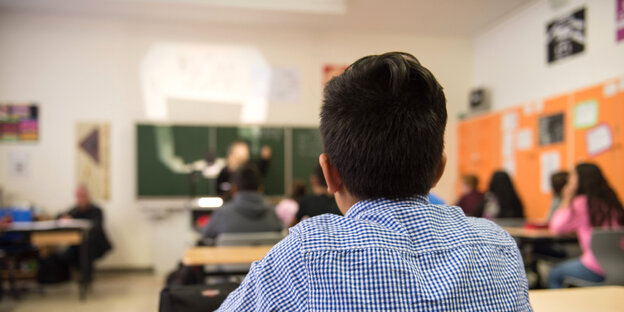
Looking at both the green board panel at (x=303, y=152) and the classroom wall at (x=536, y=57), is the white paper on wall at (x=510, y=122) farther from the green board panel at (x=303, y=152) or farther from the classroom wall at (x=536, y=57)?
the green board panel at (x=303, y=152)

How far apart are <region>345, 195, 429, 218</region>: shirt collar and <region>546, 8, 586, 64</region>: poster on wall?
15.7 ft

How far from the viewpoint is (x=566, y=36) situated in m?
4.79

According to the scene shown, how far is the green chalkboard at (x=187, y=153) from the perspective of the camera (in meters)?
5.96

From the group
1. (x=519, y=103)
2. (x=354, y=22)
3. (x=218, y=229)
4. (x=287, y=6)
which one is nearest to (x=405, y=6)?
(x=354, y=22)

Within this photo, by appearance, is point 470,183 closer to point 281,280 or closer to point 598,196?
point 598,196

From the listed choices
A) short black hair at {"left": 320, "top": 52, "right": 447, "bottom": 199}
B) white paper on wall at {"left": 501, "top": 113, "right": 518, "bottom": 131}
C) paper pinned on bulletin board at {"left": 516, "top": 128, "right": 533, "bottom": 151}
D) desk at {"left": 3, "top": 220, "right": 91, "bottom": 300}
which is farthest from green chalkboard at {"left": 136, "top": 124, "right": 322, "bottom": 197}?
short black hair at {"left": 320, "top": 52, "right": 447, "bottom": 199}

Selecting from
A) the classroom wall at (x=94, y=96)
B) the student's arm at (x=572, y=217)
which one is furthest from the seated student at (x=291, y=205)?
the student's arm at (x=572, y=217)

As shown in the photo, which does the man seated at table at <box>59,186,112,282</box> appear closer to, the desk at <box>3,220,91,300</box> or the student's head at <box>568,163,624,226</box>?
the desk at <box>3,220,91,300</box>

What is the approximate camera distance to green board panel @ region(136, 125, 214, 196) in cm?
595

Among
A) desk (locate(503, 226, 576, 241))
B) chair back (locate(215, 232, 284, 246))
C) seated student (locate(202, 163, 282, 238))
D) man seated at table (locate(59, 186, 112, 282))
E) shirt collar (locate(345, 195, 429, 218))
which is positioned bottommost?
man seated at table (locate(59, 186, 112, 282))

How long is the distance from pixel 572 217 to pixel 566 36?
242 cm

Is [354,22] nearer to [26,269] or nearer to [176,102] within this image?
[176,102]

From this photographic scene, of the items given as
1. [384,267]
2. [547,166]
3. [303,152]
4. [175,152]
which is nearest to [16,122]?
[175,152]

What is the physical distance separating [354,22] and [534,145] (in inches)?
109
